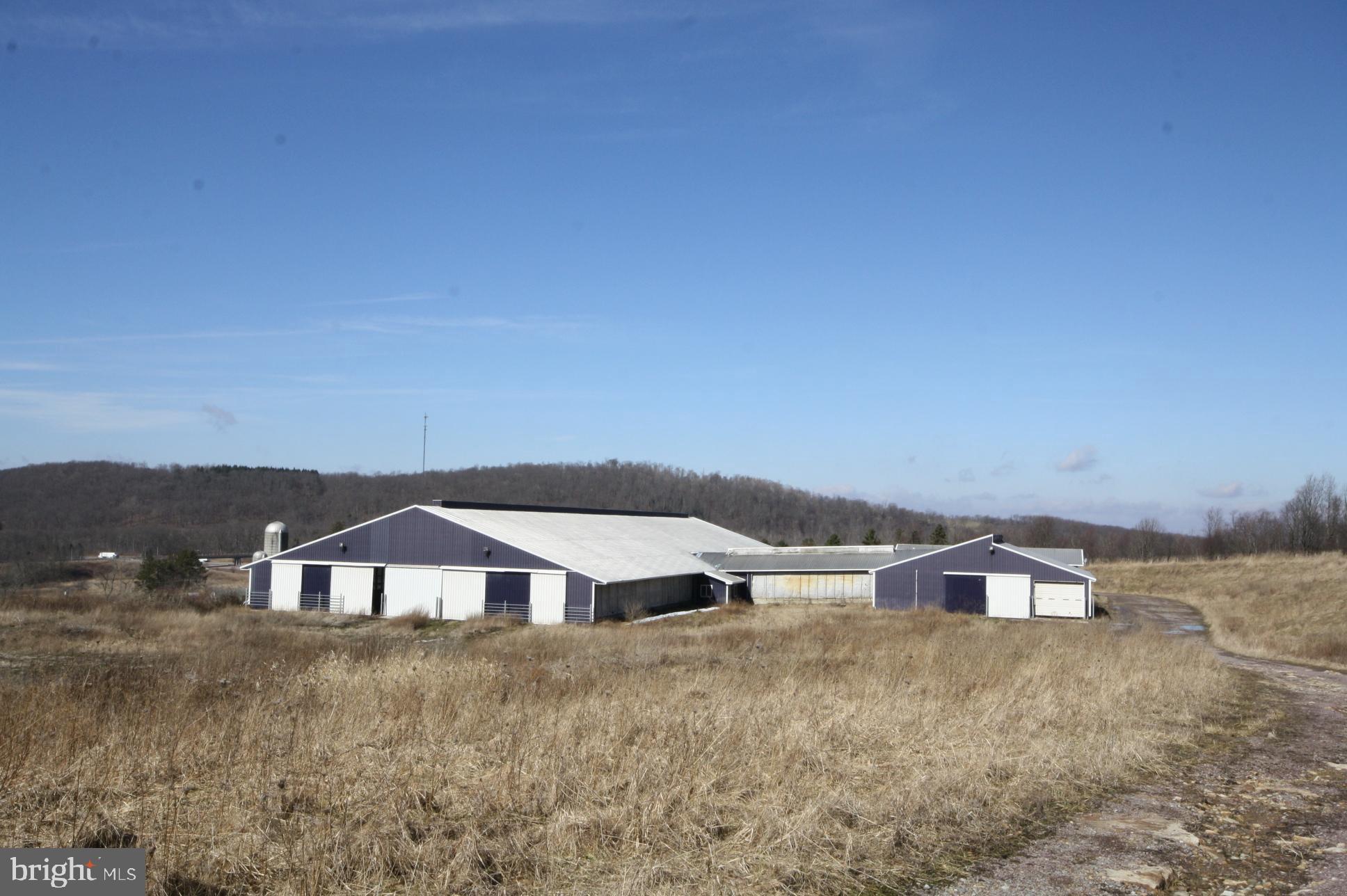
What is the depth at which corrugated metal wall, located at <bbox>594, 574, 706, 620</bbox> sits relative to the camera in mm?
42719

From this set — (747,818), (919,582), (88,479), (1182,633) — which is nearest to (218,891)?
(747,818)

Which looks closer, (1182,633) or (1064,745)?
(1064,745)

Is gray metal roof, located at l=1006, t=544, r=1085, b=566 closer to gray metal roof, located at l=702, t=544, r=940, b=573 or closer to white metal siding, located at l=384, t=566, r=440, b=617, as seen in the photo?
gray metal roof, located at l=702, t=544, r=940, b=573

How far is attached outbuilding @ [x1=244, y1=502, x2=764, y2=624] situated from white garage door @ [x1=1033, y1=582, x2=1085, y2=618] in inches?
707

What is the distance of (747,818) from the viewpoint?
7.69 metres

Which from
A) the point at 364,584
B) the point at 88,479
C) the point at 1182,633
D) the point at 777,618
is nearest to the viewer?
the point at 1182,633

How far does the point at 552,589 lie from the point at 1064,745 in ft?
108

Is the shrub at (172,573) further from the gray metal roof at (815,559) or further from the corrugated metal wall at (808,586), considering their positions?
the corrugated metal wall at (808,586)

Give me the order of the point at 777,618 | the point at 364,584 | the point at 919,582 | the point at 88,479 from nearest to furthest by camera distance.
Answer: the point at 777,618 < the point at 364,584 < the point at 919,582 < the point at 88,479

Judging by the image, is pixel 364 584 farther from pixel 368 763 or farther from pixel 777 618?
pixel 368 763

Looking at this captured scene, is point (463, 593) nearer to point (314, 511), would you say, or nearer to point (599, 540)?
point (599, 540)

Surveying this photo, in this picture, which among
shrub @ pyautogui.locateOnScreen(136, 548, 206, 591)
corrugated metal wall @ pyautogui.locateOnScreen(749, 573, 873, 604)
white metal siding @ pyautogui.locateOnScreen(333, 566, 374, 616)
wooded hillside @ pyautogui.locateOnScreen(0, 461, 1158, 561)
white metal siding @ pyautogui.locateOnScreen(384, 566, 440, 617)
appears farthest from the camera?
wooded hillside @ pyautogui.locateOnScreen(0, 461, 1158, 561)

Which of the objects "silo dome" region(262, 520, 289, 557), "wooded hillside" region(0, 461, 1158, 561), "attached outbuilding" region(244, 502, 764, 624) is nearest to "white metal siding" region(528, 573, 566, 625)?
"attached outbuilding" region(244, 502, 764, 624)

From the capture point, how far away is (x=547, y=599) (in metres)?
42.5
